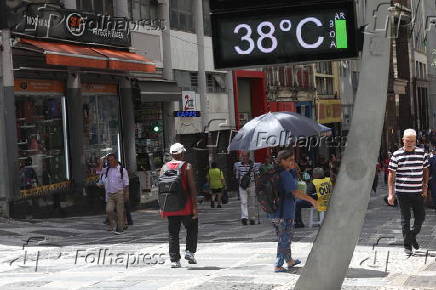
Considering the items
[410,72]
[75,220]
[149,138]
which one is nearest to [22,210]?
[75,220]

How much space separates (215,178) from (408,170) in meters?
14.4

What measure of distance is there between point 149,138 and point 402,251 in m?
16.6

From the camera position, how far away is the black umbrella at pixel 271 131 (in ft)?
63.3

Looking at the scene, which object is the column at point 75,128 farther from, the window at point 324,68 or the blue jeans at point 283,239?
the window at point 324,68

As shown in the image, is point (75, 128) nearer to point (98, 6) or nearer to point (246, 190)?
point (98, 6)

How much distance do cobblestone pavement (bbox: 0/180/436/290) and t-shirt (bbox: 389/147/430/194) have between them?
970 mm

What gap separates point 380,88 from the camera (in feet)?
25.0

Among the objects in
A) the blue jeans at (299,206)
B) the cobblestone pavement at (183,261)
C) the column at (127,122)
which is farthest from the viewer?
the column at (127,122)

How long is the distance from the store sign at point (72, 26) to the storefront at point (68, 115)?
5 centimetres

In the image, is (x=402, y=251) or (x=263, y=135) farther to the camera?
(x=263, y=135)

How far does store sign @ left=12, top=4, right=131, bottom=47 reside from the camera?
65.0 ft

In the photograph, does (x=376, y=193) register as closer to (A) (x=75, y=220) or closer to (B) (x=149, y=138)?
(B) (x=149, y=138)

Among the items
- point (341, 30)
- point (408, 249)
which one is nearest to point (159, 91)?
point (408, 249)

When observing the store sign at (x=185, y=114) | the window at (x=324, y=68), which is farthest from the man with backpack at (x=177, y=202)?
the window at (x=324, y=68)
